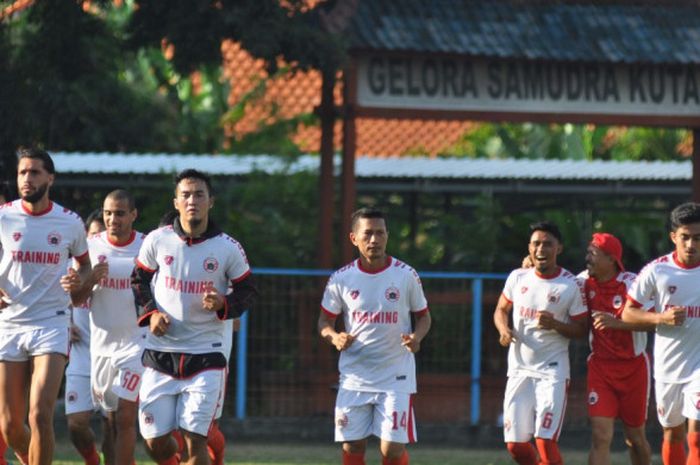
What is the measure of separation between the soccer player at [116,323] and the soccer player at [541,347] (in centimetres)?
288

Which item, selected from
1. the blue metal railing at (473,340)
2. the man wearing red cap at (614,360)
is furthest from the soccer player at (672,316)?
the blue metal railing at (473,340)

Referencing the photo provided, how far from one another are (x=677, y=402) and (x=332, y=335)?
2.66m

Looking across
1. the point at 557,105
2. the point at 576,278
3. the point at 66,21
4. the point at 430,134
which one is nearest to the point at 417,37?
the point at 557,105

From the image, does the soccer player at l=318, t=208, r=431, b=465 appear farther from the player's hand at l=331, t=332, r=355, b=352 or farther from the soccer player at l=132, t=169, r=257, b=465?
the soccer player at l=132, t=169, r=257, b=465

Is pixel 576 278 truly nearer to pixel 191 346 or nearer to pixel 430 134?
pixel 191 346

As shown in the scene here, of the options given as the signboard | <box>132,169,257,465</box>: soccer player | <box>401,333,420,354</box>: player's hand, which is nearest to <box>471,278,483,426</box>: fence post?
the signboard

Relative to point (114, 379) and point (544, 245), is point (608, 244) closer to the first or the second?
point (544, 245)

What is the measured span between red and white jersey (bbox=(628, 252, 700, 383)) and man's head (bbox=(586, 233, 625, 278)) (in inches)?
25.8

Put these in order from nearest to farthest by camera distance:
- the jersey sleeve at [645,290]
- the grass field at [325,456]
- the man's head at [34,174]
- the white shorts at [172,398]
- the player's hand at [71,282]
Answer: the white shorts at [172,398] → the player's hand at [71,282] → the man's head at [34,174] → the jersey sleeve at [645,290] → the grass field at [325,456]

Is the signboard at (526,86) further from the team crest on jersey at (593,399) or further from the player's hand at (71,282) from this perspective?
the player's hand at (71,282)

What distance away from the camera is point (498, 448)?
1797 cm

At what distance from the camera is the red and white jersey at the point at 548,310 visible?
13391 millimetres

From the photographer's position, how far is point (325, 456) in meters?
16.9

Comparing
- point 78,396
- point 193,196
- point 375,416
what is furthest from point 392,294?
point 78,396
